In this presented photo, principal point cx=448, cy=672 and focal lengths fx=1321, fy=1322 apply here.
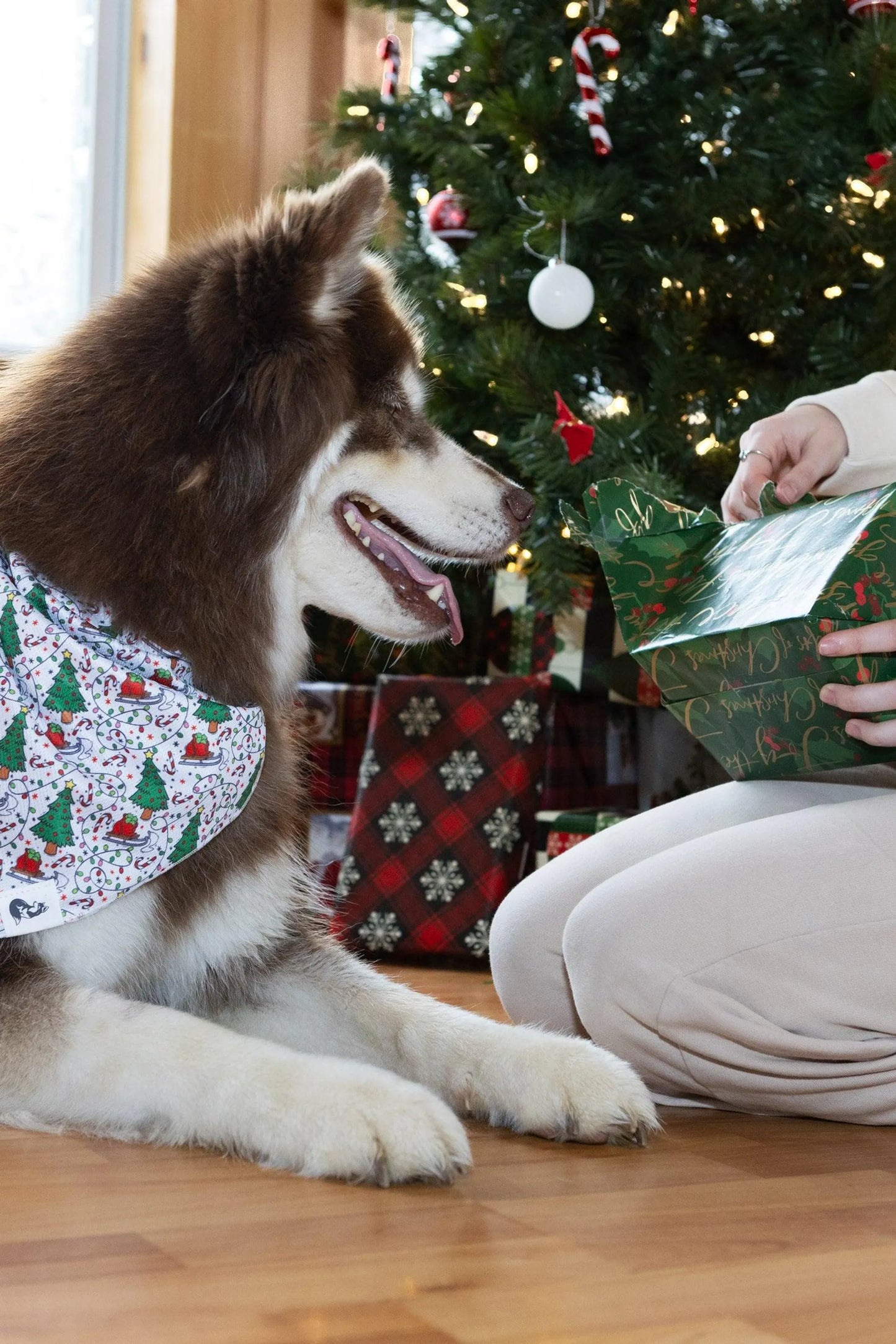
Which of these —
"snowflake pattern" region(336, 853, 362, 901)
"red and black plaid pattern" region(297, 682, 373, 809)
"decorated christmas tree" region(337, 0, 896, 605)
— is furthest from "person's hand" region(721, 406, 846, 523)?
"red and black plaid pattern" region(297, 682, 373, 809)

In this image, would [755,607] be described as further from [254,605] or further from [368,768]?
[368,768]

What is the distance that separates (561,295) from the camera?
2.24 metres

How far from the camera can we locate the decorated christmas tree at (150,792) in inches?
49.0

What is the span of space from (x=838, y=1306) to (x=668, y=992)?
18.4 inches

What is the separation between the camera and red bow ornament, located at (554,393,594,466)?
2.23 m

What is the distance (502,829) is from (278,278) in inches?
57.7

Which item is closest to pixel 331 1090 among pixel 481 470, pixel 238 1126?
pixel 238 1126

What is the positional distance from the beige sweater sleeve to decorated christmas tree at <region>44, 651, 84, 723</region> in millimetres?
911

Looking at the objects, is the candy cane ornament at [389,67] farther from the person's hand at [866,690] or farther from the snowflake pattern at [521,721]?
the person's hand at [866,690]

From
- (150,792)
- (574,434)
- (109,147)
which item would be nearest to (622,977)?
(150,792)

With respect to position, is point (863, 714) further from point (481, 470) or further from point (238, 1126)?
point (238, 1126)

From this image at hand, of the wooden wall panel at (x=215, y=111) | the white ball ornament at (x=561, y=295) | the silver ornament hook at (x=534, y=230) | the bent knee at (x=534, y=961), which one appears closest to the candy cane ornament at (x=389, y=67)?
the silver ornament hook at (x=534, y=230)

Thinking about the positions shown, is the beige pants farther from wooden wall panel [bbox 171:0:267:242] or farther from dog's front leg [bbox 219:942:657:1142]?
wooden wall panel [bbox 171:0:267:242]

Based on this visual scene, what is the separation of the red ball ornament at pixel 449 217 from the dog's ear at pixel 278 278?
1.30m
